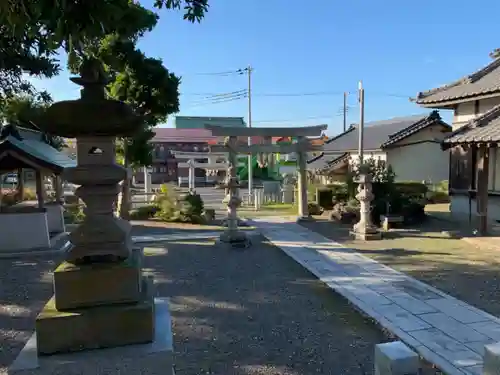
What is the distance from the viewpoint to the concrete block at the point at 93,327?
2131mm

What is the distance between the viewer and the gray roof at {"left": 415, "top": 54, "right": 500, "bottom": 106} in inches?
429

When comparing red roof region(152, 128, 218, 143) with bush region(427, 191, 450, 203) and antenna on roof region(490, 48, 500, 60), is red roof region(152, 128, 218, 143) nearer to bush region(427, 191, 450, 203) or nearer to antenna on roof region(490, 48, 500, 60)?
bush region(427, 191, 450, 203)

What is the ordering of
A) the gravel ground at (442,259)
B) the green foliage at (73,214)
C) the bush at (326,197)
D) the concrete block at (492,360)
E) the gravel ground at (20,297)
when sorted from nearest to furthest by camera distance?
the concrete block at (492,360) → the gravel ground at (20,297) → the gravel ground at (442,259) → the green foliage at (73,214) → the bush at (326,197)

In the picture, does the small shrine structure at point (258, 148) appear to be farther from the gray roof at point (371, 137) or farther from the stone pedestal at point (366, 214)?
the gray roof at point (371, 137)

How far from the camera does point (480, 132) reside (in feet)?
29.9

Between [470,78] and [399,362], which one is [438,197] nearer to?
[470,78]

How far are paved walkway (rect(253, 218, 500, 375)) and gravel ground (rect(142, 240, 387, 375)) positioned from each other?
0.29 metres

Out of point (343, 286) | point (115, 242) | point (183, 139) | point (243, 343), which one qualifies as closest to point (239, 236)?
point (343, 286)

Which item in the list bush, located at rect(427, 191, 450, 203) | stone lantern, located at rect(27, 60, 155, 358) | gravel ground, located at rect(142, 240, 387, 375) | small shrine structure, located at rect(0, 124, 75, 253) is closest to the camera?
stone lantern, located at rect(27, 60, 155, 358)

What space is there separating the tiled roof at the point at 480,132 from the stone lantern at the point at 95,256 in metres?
8.62

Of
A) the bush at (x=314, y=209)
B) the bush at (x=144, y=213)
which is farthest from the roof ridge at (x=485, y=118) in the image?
the bush at (x=144, y=213)

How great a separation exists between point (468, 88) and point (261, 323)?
10.5 m

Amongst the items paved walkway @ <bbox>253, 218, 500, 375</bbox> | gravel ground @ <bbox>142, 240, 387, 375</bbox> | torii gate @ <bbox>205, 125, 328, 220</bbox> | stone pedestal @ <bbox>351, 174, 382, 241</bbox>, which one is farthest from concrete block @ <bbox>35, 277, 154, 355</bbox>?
stone pedestal @ <bbox>351, 174, 382, 241</bbox>

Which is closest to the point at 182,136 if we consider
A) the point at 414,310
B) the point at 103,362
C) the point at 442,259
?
the point at 442,259
